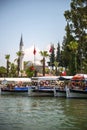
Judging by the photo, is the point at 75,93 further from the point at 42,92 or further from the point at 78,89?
the point at 42,92

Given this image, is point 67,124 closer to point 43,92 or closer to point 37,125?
point 37,125

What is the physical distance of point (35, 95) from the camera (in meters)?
53.0

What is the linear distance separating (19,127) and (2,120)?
11.1 feet

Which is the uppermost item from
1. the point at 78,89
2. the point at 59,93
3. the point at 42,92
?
the point at 78,89

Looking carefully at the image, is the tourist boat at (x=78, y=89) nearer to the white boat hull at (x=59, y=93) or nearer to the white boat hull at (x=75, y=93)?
the white boat hull at (x=75, y=93)

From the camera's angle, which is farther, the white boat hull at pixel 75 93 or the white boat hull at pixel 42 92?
the white boat hull at pixel 42 92

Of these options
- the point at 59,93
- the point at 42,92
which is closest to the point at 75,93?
the point at 59,93

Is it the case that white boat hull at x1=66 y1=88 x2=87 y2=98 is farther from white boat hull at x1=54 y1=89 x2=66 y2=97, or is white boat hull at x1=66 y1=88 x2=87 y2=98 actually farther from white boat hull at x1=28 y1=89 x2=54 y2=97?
white boat hull at x1=28 y1=89 x2=54 y2=97

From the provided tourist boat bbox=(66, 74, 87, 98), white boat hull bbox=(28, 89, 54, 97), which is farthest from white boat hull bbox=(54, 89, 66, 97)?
tourist boat bbox=(66, 74, 87, 98)

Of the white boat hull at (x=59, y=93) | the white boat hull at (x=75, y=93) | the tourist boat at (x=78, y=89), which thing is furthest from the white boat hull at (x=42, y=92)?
the white boat hull at (x=75, y=93)

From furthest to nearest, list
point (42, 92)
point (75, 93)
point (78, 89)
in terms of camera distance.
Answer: point (42, 92)
point (78, 89)
point (75, 93)

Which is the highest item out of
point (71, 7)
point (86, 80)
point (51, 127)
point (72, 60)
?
point (71, 7)

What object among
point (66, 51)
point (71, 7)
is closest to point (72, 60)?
point (66, 51)

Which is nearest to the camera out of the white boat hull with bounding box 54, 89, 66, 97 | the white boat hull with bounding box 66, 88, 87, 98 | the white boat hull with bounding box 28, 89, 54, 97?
the white boat hull with bounding box 66, 88, 87, 98
